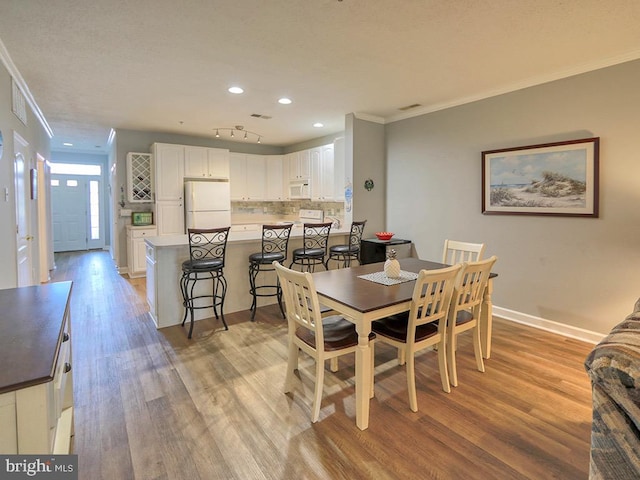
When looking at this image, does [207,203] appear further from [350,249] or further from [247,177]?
[350,249]

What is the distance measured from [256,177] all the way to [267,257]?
12.5ft

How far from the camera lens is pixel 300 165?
6785mm

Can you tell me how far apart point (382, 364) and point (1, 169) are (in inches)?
143

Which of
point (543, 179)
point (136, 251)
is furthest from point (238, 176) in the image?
point (543, 179)

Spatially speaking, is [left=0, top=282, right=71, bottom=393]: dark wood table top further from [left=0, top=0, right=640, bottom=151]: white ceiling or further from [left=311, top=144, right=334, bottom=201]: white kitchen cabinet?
[left=311, top=144, right=334, bottom=201]: white kitchen cabinet

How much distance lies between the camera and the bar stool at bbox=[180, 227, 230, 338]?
3.37 metres

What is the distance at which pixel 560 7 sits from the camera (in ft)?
7.29

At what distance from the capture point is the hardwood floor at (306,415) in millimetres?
1726

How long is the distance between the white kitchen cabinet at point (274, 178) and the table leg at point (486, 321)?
17.2 ft

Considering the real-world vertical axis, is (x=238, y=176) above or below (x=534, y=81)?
below

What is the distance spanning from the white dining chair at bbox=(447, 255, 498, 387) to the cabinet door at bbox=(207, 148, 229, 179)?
520 cm

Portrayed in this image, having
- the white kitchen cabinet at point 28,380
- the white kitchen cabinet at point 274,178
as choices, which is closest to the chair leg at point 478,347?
the white kitchen cabinet at point 28,380

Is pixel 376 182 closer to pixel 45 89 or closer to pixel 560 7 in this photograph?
pixel 560 7

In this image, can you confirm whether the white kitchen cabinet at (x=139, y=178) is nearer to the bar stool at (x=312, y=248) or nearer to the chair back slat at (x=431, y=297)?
the bar stool at (x=312, y=248)
